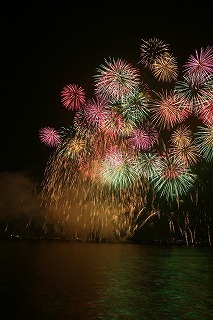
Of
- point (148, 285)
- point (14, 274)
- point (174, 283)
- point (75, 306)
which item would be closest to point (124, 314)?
point (75, 306)

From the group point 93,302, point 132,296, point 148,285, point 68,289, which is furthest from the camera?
point 148,285

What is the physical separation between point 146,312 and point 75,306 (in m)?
2.04

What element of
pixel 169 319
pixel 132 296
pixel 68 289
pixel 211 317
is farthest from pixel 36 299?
pixel 211 317

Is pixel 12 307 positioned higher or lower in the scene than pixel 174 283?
lower

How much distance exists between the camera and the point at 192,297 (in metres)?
13.2

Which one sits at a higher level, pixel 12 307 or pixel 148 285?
pixel 148 285

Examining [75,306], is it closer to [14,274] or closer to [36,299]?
[36,299]

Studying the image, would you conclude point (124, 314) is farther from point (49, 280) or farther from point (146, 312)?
point (49, 280)

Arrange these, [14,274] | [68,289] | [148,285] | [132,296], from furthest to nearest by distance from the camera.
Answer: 1. [14,274]
2. [148,285]
3. [68,289]
4. [132,296]

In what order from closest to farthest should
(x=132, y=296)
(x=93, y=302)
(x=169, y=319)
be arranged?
(x=169, y=319) < (x=93, y=302) < (x=132, y=296)

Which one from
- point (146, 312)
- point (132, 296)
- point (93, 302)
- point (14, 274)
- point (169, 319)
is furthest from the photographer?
point (14, 274)

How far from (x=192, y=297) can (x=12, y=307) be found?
20.1ft

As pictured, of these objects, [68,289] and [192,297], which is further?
[68,289]

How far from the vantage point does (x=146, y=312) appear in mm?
10578
